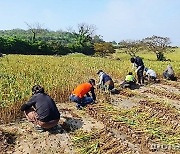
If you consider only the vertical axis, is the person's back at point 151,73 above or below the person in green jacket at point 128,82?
above

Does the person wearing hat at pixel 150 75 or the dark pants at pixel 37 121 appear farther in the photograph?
the person wearing hat at pixel 150 75

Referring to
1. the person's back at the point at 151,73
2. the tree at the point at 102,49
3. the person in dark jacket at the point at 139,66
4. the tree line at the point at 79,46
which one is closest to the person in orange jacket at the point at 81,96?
the person in dark jacket at the point at 139,66

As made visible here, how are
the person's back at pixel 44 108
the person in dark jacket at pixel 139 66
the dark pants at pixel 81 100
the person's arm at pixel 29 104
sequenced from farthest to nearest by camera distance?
the person in dark jacket at pixel 139 66
the dark pants at pixel 81 100
the person's arm at pixel 29 104
the person's back at pixel 44 108

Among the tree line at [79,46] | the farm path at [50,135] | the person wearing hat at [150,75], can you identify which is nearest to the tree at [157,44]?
the tree line at [79,46]

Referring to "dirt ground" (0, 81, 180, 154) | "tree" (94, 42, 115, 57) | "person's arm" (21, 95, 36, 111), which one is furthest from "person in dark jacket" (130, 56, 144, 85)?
"tree" (94, 42, 115, 57)

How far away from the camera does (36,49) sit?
156 ft

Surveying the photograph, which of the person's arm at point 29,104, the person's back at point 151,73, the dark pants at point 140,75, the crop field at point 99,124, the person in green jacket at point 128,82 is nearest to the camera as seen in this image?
the crop field at point 99,124

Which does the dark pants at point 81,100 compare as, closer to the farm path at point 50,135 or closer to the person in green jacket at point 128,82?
the farm path at point 50,135

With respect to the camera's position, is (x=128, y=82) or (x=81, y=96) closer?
(x=81, y=96)

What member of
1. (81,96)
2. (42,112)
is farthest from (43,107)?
(81,96)

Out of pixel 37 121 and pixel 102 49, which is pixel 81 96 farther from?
pixel 102 49

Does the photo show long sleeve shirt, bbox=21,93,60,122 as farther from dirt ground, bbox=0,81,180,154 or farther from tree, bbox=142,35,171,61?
tree, bbox=142,35,171,61

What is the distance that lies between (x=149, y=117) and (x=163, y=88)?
638 cm

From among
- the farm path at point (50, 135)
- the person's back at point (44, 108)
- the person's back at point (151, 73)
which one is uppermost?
the person's back at point (151, 73)
